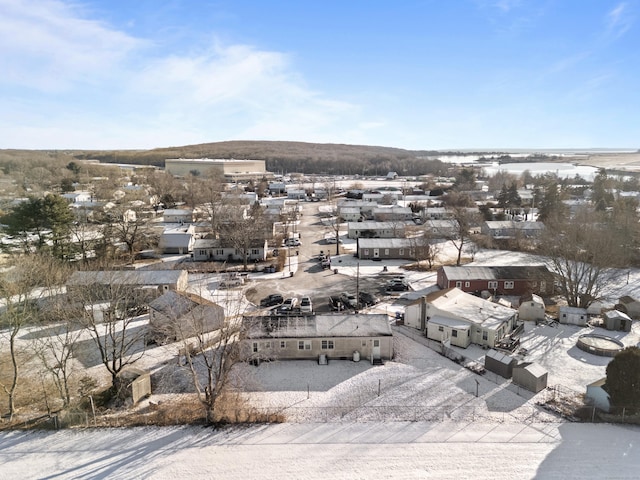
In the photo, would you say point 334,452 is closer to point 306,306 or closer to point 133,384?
point 133,384

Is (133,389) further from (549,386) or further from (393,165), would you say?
(393,165)

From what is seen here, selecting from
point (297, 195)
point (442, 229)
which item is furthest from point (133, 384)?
point (297, 195)

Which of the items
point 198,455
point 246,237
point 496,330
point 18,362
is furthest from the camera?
point 246,237

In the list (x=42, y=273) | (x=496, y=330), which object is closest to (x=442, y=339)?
(x=496, y=330)

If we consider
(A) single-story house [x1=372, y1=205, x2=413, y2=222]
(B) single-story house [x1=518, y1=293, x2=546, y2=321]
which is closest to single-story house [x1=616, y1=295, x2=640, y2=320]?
(B) single-story house [x1=518, y1=293, x2=546, y2=321]

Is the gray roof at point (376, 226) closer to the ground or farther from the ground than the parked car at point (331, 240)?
farther from the ground

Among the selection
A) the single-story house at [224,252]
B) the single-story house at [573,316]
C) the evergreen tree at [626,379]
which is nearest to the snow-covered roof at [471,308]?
the single-story house at [573,316]

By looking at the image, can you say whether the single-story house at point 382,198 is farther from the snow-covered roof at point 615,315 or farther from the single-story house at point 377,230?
the snow-covered roof at point 615,315
